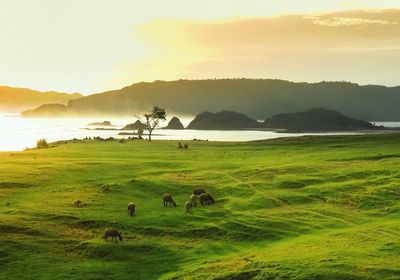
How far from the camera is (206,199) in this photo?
53.4 metres

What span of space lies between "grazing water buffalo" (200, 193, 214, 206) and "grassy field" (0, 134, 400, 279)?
1.57 m

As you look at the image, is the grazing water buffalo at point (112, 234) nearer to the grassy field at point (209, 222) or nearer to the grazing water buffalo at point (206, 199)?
the grassy field at point (209, 222)

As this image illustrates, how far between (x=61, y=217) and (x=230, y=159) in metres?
49.0

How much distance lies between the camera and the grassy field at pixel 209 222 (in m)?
33.7

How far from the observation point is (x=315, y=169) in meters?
69.8

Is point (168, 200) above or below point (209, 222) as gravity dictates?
above

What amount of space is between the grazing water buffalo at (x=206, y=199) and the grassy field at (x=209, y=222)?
5.16 ft

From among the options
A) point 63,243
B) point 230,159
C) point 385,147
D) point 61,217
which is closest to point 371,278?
point 63,243

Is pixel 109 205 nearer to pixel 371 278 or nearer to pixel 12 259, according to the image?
pixel 12 259

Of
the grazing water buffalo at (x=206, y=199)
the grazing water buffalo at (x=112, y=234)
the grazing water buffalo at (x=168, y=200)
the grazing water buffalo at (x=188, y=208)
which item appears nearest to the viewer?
the grazing water buffalo at (x=112, y=234)

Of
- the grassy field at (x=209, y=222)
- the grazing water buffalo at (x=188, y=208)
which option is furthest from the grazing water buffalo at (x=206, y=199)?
the grazing water buffalo at (x=188, y=208)

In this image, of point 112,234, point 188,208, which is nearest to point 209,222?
point 188,208

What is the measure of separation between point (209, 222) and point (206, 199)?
8082 millimetres

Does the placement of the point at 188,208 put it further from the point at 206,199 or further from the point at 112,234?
the point at 112,234
